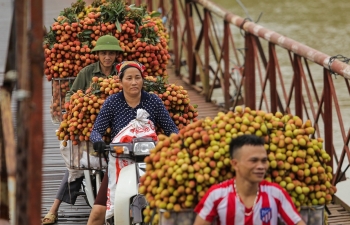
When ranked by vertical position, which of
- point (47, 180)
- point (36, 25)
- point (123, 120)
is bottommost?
point (47, 180)

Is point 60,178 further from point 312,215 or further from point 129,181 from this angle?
point 312,215

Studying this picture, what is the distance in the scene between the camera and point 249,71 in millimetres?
9781

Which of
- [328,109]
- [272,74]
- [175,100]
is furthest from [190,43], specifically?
[175,100]

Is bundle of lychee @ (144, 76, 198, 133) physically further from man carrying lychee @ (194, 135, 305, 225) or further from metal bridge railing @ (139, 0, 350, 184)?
man carrying lychee @ (194, 135, 305, 225)

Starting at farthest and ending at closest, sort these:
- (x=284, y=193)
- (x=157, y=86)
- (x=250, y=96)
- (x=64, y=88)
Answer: (x=250, y=96)
(x=64, y=88)
(x=157, y=86)
(x=284, y=193)

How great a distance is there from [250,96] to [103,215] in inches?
175

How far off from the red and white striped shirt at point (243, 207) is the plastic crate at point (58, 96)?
3.39 m

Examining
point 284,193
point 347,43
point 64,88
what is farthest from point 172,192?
point 347,43

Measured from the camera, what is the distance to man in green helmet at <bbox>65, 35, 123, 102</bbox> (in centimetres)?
711

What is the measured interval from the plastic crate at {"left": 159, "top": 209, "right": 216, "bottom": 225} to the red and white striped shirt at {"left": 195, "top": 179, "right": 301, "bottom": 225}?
12cm

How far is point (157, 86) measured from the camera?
664 centimetres

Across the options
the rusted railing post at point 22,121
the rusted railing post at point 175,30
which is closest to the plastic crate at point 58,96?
the rusted railing post at point 22,121

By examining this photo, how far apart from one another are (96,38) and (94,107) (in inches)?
65.5

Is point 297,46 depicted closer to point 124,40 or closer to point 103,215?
point 124,40
